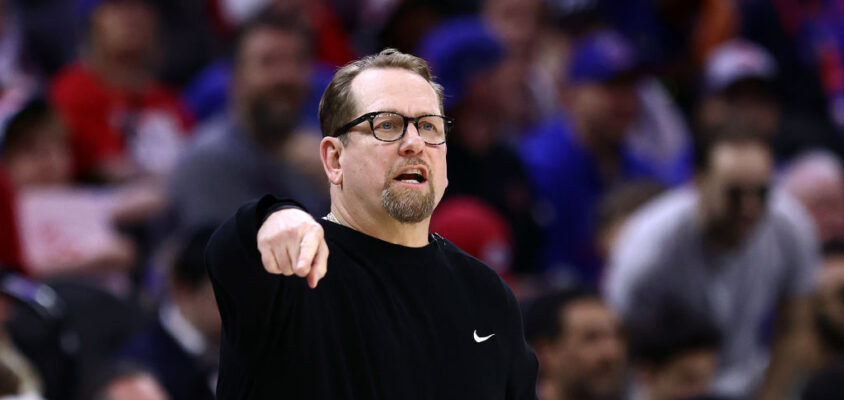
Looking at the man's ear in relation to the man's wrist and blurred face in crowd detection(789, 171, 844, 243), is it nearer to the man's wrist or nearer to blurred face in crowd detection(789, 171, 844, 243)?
the man's wrist

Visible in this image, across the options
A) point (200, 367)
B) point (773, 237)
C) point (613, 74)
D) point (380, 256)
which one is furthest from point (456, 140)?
point (380, 256)

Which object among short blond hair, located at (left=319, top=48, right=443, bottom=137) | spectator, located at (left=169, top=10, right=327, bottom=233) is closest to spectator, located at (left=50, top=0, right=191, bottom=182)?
spectator, located at (left=169, top=10, right=327, bottom=233)

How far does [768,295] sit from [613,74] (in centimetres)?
141

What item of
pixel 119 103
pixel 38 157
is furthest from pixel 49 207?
pixel 119 103

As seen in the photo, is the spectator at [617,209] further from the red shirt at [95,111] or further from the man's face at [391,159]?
the man's face at [391,159]

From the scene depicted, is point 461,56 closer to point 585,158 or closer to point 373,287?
point 585,158

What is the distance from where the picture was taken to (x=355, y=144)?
2693mm

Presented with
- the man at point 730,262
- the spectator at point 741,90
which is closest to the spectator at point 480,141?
the man at point 730,262

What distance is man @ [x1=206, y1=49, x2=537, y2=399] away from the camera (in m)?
2.52

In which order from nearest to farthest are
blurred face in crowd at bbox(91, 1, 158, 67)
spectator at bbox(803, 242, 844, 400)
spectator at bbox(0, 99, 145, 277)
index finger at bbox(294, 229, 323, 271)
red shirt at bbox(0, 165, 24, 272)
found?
index finger at bbox(294, 229, 323, 271), red shirt at bbox(0, 165, 24, 272), spectator at bbox(0, 99, 145, 277), spectator at bbox(803, 242, 844, 400), blurred face in crowd at bbox(91, 1, 158, 67)

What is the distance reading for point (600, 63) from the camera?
267 inches

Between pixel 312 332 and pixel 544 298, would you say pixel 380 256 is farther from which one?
pixel 544 298

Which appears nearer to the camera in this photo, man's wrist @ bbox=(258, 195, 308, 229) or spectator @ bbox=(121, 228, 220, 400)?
man's wrist @ bbox=(258, 195, 308, 229)

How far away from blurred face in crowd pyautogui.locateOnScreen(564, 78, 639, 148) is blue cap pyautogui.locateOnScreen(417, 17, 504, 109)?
0.49m
